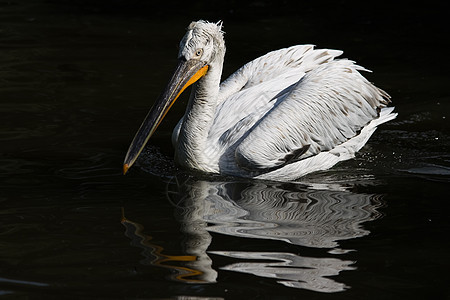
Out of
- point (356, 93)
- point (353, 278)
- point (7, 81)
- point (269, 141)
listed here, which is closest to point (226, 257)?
point (353, 278)

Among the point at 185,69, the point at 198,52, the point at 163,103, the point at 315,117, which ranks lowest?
the point at 315,117

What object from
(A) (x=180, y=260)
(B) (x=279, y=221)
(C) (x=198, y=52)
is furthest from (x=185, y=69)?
(A) (x=180, y=260)

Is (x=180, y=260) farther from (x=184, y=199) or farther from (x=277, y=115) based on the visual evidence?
(x=277, y=115)

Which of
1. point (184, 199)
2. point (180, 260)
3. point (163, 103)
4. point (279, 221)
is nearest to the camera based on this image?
point (180, 260)

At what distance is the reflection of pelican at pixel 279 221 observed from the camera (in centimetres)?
389

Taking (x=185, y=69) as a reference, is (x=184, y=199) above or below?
below

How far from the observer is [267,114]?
557cm

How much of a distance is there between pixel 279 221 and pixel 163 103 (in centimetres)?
119

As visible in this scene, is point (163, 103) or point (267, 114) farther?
point (267, 114)

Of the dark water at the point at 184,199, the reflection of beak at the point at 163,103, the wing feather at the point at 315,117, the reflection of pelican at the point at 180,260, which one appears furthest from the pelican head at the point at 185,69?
the reflection of pelican at the point at 180,260

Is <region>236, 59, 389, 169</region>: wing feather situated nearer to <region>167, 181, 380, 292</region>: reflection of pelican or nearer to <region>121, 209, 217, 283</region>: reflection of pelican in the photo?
<region>167, 181, 380, 292</region>: reflection of pelican

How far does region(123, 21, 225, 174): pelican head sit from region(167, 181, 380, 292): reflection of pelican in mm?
437

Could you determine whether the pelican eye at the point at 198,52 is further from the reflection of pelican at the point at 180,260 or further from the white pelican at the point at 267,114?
the reflection of pelican at the point at 180,260

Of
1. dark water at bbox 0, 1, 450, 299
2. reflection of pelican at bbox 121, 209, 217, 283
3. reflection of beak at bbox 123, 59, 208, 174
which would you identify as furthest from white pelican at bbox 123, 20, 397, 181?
reflection of pelican at bbox 121, 209, 217, 283
